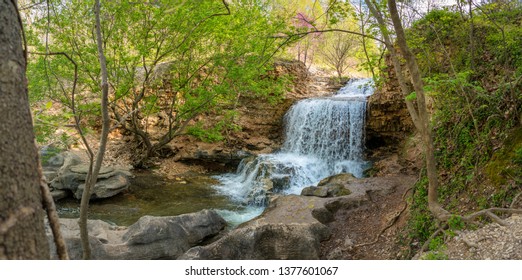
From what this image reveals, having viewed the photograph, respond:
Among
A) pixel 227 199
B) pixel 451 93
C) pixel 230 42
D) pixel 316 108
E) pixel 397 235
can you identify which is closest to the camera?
pixel 397 235

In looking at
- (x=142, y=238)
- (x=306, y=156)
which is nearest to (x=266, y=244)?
(x=142, y=238)

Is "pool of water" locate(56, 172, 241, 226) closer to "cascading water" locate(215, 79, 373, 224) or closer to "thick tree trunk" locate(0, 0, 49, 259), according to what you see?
"cascading water" locate(215, 79, 373, 224)

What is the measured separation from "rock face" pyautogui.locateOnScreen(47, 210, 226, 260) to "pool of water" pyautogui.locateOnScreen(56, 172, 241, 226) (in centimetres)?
196

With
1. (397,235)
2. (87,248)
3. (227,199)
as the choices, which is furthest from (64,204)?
(397,235)

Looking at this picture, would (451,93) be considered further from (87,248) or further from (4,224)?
(4,224)

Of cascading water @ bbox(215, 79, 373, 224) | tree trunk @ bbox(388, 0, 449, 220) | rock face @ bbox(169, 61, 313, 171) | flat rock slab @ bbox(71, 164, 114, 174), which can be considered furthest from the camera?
rock face @ bbox(169, 61, 313, 171)

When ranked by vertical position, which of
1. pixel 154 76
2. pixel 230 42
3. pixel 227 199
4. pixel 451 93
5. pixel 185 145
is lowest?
pixel 227 199

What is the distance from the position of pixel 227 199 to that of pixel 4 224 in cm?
875

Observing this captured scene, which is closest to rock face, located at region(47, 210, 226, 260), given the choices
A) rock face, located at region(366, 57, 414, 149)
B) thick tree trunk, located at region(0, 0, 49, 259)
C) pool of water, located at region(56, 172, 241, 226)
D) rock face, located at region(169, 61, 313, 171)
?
pool of water, located at region(56, 172, 241, 226)

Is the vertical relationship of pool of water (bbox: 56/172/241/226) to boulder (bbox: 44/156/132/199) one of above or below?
below

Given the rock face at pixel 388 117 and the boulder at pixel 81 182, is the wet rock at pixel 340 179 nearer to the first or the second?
the rock face at pixel 388 117

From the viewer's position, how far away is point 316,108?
44.8 feet

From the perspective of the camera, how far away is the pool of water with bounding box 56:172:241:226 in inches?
330

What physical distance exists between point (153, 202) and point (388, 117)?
8299mm
